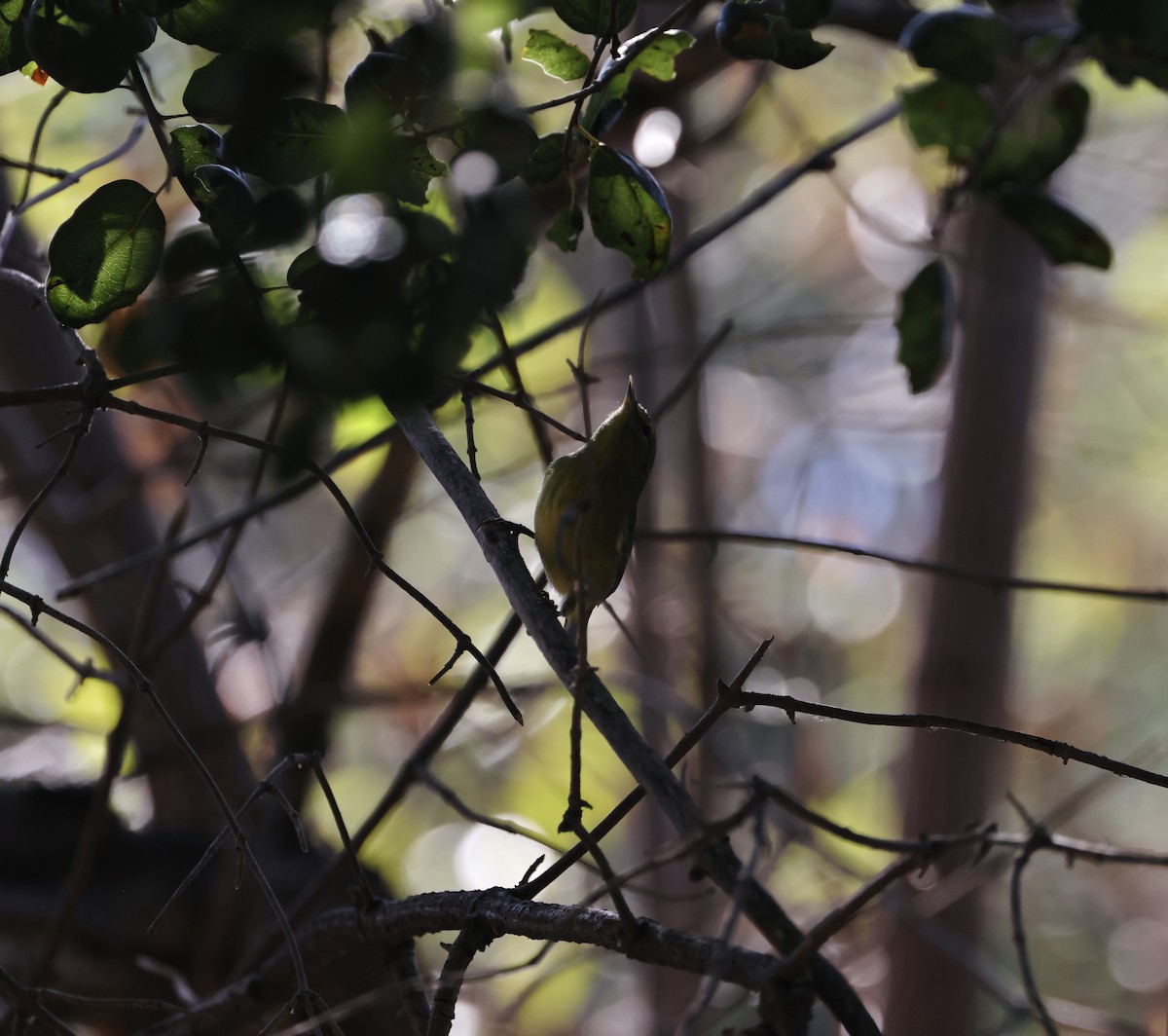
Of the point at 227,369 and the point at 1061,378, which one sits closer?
the point at 227,369

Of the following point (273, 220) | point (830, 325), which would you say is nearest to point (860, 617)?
point (830, 325)

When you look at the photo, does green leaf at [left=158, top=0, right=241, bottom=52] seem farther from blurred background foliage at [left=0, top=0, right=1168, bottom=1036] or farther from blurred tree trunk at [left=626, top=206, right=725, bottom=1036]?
blurred tree trunk at [left=626, top=206, right=725, bottom=1036]

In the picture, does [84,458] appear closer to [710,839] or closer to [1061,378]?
[710,839]

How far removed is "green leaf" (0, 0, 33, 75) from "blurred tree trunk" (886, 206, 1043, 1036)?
2.26 meters

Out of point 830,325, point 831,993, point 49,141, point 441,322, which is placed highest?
point 49,141

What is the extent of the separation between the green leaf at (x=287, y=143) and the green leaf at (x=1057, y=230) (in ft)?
2.73

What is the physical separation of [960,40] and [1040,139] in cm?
24

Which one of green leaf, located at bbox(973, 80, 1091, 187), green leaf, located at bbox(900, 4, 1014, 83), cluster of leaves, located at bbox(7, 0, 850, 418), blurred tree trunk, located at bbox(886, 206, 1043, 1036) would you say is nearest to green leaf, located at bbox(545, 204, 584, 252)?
cluster of leaves, located at bbox(7, 0, 850, 418)

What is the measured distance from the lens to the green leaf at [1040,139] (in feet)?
4.11

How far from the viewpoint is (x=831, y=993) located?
21.4 inches

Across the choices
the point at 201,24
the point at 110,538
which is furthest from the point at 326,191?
the point at 110,538

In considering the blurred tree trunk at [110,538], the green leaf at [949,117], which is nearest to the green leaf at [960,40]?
the green leaf at [949,117]

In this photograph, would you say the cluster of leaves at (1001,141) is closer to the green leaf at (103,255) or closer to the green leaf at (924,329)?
the green leaf at (924,329)

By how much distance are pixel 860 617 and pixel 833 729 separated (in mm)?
576
